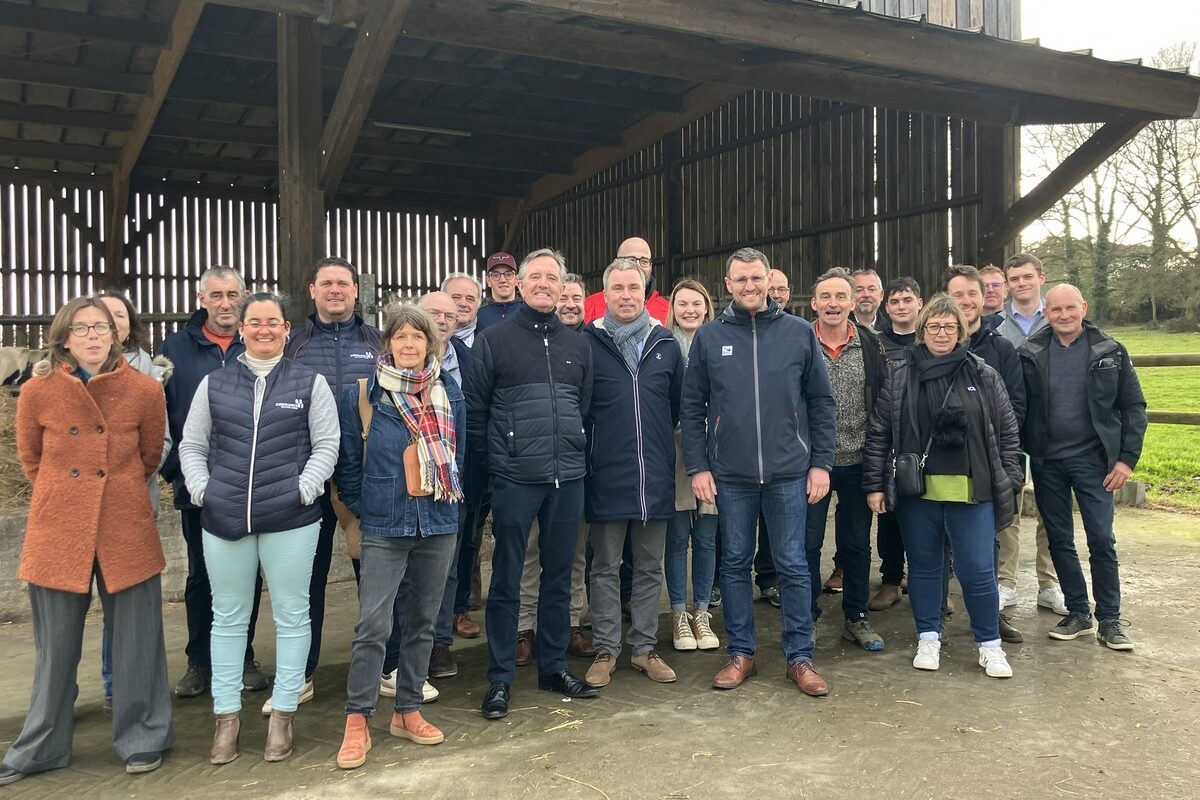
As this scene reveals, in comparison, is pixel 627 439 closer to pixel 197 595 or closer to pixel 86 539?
pixel 197 595

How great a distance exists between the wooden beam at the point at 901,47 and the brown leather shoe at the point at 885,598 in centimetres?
366

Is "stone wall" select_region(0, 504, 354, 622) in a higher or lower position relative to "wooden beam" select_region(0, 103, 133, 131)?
lower

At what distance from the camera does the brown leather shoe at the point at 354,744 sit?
337cm

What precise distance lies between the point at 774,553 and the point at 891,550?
1.68 m

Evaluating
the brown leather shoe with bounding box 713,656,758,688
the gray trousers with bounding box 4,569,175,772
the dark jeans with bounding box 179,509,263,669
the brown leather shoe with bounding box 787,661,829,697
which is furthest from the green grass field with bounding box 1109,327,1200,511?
the gray trousers with bounding box 4,569,175,772

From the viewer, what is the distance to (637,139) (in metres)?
13.1

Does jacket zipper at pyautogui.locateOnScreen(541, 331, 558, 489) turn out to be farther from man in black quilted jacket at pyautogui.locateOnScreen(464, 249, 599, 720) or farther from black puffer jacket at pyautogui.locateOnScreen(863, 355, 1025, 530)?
black puffer jacket at pyautogui.locateOnScreen(863, 355, 1025, 530)

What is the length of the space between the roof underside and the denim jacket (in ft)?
10.9

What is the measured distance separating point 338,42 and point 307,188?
2637 millimetres

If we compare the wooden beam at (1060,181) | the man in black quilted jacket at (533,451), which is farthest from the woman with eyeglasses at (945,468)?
the wooden beam at (1060,181)

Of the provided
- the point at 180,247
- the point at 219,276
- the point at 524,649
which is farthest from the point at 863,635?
the point at 180,247

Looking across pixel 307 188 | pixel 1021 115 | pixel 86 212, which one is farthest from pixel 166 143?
pixel 1021 115

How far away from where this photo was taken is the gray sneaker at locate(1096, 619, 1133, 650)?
463cm

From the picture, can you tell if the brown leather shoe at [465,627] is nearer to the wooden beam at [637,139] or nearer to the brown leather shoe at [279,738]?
the brown leather shoe at [279,738]
